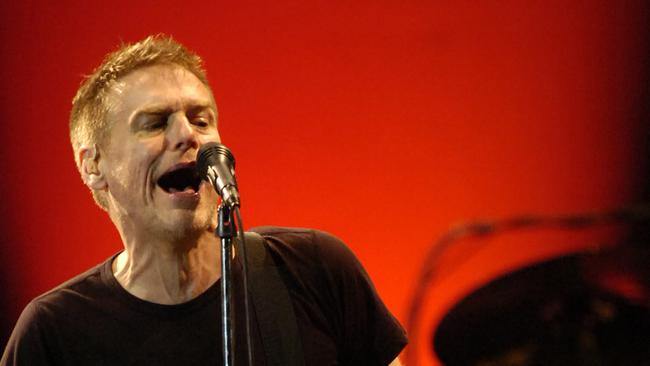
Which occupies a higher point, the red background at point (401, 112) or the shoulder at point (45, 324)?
the red background at point (401, 112)

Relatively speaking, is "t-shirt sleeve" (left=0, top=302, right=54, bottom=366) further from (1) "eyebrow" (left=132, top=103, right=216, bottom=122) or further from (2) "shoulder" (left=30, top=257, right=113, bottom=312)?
(1) "eyebrow" (left=132, top=103, right=216, bottom=122)

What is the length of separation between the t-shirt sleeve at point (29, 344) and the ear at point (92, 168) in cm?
36

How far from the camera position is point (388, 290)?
9.20ft

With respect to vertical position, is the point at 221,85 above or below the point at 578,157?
above

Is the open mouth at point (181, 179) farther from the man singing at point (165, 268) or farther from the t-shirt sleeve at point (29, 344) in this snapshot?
the t-shirt sleeve at point (29, 344)

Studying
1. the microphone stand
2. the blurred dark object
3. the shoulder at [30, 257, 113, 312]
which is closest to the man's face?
the shoulder at [30, 257, 113, 312]

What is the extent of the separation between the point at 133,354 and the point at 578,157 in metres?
1.82

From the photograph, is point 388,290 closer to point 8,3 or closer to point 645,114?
point 645,114

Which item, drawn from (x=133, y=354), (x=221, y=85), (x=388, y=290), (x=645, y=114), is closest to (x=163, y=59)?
(x=221, y=85)

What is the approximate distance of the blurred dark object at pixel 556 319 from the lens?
0.58m

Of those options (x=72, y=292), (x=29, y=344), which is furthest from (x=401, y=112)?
(x=29, y=344)

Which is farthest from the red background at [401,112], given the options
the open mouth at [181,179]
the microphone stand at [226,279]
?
the microphone stand at [226,279]

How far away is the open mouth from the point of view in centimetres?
183

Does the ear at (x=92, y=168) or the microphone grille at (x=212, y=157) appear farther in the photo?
the ear at (x=92, y=168)
